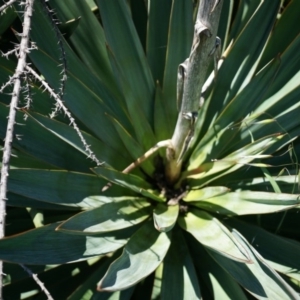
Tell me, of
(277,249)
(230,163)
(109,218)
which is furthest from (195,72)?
(277,249)

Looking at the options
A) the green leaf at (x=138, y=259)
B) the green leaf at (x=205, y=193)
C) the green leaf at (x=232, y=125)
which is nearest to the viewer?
the green leaf at (x=138, y=259)

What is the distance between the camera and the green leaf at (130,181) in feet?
4.99

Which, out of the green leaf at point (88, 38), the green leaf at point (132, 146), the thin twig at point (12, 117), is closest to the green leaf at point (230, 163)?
the green leaf at point (132, 146)

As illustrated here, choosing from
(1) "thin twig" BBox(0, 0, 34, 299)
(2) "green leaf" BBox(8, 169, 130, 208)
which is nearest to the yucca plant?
(2) "green leaf" BBox(8, 169, 130, 208)

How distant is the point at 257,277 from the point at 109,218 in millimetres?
417

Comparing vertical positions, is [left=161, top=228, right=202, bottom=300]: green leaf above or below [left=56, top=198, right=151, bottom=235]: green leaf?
below

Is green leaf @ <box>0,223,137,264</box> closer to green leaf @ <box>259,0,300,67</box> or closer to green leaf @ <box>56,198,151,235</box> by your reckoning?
green leaf @ <box>56,198,151,235</box>

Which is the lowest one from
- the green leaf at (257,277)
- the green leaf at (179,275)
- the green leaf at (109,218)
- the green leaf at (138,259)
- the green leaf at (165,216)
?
the green leaf at (257,277)

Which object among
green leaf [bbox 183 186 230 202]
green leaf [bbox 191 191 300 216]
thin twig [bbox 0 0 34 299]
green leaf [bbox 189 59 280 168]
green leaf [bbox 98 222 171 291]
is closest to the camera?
thin twig [bbox 0 0 34 299]

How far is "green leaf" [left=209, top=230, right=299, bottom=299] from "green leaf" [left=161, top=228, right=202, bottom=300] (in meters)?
0.09

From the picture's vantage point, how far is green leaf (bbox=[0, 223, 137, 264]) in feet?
4.50

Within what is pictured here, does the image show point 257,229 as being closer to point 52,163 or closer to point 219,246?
point 219,246

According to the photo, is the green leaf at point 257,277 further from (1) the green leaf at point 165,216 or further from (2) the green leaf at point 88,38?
(2) the green leaf at point 88,38

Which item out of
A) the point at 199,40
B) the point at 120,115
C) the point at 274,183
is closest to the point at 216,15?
the point at 199,40
